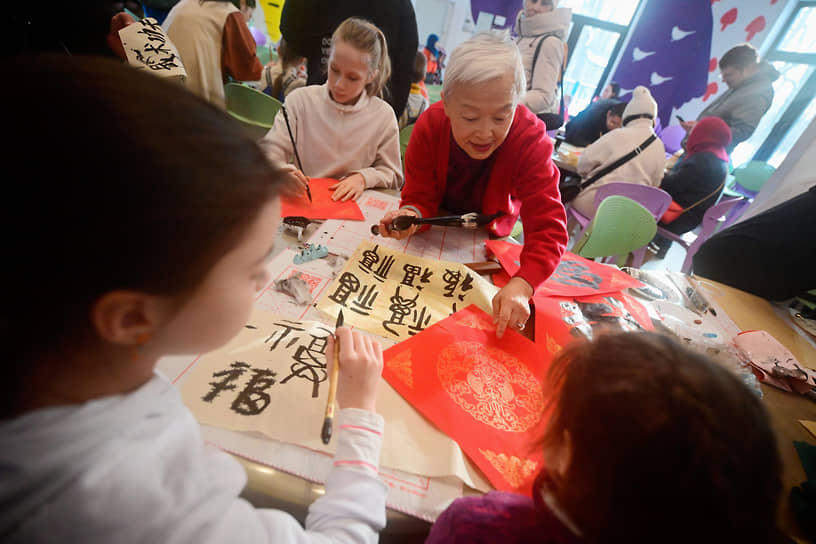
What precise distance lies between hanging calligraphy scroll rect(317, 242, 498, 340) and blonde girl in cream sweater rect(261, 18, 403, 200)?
20.4 inches

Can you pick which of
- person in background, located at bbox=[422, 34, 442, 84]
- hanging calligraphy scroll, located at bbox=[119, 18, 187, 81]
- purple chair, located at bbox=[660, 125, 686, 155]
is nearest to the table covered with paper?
hanging calligraphy scroll, located at bbox=[119, 18, 187, 81]

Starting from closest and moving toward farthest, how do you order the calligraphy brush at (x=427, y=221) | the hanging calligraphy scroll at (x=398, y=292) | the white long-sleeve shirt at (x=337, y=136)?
the hanging calligraphy scroll at (x=398, y=292), the calligraphy brush at (x=427, y=221), the white long-sleeve shirt at (x=337, y=136)

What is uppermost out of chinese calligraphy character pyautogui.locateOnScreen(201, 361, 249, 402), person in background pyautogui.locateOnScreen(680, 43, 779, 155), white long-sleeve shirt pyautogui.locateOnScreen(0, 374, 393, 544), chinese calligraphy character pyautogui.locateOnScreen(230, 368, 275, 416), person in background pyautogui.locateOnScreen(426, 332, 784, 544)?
person in background pyautogui.locateOnScreen(680, 43, 779, 155)

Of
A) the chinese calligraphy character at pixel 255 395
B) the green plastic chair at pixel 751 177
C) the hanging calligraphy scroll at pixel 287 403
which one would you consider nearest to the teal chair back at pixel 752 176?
the green plastic chair at pixel 751 177

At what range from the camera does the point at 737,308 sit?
1.11 m

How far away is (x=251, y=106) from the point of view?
1.95 m

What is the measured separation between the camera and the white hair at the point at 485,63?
2.80 ft

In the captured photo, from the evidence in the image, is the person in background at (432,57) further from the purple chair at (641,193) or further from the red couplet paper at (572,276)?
the red couplet paper at (572,276)

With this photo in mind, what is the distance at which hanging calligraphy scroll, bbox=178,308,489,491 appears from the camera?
1.61 feet

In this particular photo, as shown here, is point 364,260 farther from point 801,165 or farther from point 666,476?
point 801,165

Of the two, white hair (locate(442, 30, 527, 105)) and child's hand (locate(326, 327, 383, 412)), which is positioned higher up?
white hair (locate(442, 30, 527, 105))

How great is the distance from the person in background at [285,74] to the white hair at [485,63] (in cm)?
138

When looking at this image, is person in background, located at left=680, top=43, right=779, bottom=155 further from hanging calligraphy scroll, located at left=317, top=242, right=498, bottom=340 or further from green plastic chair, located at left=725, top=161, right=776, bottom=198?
hanging calligraphy scroll, located at left=317, top=242, right=498, bottom=340

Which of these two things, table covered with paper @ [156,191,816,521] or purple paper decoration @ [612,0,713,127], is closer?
table covered with paper @ [156,191,816,521]
